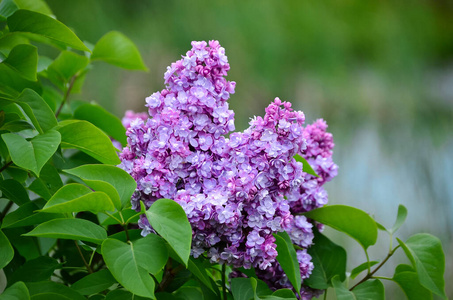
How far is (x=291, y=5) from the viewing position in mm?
2275

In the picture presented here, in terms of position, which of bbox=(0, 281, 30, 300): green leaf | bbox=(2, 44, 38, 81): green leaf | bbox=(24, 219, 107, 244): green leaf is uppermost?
bbox=(2, 44, 38, 81): green leaf

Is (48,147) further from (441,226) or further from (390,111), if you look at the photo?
(390,111)

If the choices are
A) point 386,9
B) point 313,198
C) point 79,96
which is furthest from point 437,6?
point 313,198

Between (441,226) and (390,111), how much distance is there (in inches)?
22.1

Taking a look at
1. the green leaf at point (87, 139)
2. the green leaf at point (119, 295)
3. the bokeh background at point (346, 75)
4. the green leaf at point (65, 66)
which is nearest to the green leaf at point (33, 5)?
the green leaf at point (65, 66)

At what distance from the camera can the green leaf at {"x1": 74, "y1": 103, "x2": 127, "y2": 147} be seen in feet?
1.47

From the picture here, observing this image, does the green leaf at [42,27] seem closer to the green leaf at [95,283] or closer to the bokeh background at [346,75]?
the green leaf at [95,283]

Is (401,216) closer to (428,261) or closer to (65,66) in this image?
(428,261)

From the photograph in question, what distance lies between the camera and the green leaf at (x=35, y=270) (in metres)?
0.34

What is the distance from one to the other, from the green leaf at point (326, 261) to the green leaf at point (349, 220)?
0.03 metres

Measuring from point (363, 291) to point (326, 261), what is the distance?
1.5 inches

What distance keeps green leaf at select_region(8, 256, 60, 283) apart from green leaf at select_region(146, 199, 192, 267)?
0.11m

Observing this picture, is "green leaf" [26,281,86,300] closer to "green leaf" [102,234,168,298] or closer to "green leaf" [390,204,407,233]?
"green leaf" [102,234,168,298]

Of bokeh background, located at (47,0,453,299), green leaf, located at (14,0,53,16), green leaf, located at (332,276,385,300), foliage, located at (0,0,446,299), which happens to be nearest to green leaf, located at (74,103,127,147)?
foliage, located at (0,0,446,299)
